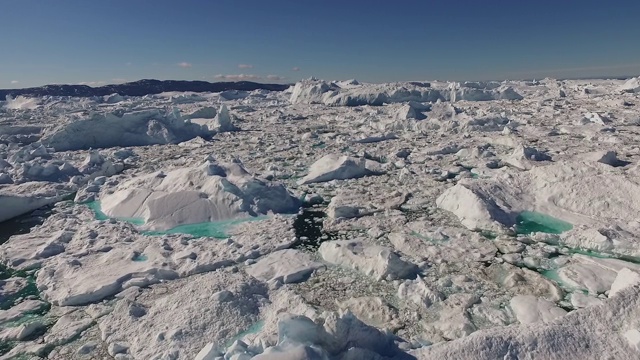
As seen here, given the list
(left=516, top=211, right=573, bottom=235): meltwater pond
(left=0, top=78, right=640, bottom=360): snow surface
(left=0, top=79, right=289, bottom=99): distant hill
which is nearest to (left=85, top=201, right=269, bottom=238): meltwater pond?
(left=0, top=78, right=640, bottom=360): snow surface

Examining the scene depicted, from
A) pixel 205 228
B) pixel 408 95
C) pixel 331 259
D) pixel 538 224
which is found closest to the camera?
pixel 331 259

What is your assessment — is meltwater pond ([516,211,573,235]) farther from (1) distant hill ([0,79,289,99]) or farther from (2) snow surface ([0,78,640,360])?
(1) distant hill ([0,79,289,99])

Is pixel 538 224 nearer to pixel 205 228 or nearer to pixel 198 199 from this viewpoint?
pixel 205 228

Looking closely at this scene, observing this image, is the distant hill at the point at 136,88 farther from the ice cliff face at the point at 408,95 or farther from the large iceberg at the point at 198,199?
the large iceberg at the point at 198,199

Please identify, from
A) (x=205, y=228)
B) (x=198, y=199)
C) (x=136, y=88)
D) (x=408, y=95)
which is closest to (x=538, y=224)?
(x=205, y=228)

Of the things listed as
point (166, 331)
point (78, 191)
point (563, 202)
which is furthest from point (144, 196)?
point (563, 202)

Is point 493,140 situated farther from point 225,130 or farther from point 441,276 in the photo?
point 225,130
